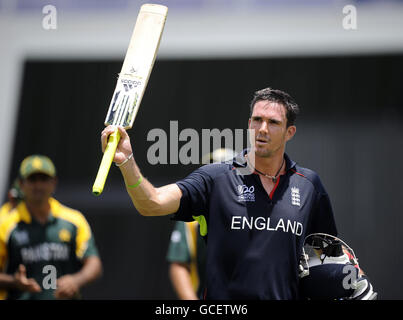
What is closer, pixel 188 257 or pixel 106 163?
pixel 106 163

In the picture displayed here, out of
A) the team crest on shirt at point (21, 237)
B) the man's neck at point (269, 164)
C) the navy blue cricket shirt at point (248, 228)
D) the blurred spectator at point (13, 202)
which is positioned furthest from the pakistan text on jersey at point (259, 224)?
the blurred spectator at point (13, 202)

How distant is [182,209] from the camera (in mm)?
2525

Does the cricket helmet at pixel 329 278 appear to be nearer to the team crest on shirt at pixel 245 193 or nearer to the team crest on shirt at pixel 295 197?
the team crest on shirt at pixel 295 197

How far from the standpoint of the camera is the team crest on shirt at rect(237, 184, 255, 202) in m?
2.58

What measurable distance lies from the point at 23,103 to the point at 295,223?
4.92 meters

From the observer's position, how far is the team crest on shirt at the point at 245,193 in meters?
2.58

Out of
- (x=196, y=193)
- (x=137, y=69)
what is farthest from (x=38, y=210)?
(x=196, y=193)

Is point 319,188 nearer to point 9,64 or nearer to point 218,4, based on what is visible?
point 218,4

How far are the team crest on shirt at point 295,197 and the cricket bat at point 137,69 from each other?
0.74 m

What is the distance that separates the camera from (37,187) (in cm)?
417

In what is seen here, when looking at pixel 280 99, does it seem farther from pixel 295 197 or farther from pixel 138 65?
pixel 138 65

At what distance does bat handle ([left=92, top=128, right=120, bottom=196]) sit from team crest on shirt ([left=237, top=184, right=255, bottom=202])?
1.88 feet

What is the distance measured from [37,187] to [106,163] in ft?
6.72
